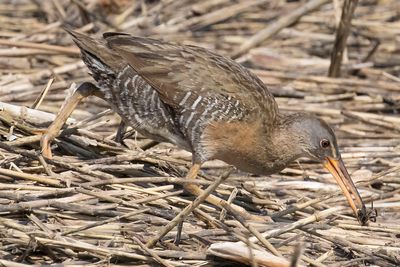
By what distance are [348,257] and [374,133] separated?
2.44 m

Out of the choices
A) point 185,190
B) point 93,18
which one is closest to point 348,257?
point 185,190

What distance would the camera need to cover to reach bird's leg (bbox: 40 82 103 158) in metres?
6.14

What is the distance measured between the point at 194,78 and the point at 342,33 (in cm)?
274

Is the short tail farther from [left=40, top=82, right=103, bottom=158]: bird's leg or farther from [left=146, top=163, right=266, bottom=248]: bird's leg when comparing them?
[left=146, top=163, right=266, bottom=248]: bird's leg

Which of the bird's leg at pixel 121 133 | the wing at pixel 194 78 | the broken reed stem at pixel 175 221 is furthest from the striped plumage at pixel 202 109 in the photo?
the broken reed stem at pixel 175 221

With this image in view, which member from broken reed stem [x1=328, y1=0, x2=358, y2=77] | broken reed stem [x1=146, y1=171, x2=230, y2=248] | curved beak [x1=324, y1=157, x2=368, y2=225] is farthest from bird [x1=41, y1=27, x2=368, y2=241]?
broken reed stem [x1=328, y1=0, x2=358, y2=77]

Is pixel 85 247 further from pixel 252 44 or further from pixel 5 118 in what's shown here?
pixel 252 44

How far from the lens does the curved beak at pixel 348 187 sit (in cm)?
604

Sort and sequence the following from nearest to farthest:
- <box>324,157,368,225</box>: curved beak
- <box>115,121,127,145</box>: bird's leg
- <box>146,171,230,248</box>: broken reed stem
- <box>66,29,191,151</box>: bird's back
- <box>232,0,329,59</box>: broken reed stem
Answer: <box>146,171,230,248</box>: broken reed stem → <box>324,157,368,225</box>: curved beak → <box>66,29,191,151</box>: bird's back → <box>115,121,127,145</box>: bird's leg → <box>232,0,329,59</box>: broken reed stem

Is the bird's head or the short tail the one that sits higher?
the short tail

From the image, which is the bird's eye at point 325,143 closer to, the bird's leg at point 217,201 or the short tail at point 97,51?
the bird's leg at point 217,201

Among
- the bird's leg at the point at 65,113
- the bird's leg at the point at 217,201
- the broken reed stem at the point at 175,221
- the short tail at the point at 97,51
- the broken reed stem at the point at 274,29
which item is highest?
the broken reed stem at the point at 274,29

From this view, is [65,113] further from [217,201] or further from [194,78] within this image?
[217,201]

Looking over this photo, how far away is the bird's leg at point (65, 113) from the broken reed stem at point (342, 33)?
9.11ft
